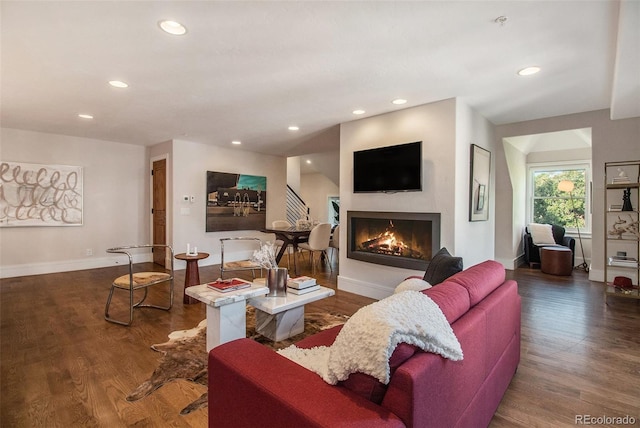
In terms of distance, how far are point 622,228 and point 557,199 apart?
7.03ft

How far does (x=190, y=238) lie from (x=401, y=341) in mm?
5548

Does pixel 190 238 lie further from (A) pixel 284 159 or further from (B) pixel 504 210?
(B) pixel 504 210

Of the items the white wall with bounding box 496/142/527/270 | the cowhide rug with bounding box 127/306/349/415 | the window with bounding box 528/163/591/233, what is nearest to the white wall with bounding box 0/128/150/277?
→ the cowhide rug with bounding box 127/306/349/415

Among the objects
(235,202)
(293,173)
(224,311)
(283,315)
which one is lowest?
(283,315)

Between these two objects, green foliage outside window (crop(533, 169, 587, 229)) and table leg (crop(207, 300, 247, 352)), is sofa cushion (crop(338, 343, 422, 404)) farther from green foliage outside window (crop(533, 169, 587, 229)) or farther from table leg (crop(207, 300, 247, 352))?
green foliage outside window (crop(533, 169, 587, 229))

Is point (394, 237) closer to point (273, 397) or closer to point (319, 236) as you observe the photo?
point (319, 236)

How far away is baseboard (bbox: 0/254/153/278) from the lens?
494 centimetres

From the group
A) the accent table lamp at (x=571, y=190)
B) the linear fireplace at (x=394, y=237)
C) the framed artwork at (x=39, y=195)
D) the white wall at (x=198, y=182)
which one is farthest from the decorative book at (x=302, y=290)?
the accent table lamp at (x=571, y=190)

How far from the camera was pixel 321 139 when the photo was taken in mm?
5508

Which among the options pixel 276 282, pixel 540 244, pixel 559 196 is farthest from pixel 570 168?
pixel 276 282

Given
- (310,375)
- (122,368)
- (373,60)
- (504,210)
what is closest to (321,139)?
(373,60)

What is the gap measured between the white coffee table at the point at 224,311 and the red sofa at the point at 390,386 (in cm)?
114

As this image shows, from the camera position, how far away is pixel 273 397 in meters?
0.98

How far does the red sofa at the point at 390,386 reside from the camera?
2.94ft
